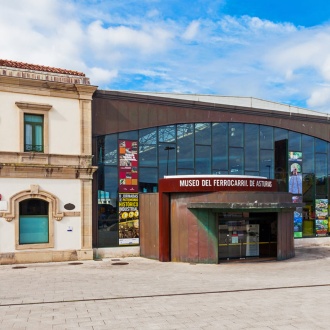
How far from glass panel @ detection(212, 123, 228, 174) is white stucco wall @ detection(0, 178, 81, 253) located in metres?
8.57

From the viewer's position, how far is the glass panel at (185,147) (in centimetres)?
2398

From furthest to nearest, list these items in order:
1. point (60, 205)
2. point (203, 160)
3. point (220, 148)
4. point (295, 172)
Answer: point (295, 172) < point (220, 148) < point (203, 160) < point (60, 205)

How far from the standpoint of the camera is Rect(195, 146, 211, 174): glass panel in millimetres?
24375

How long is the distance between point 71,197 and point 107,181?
2.29 meters

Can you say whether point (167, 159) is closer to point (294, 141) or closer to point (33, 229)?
point (33, 229)

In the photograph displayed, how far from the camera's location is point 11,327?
965 cm

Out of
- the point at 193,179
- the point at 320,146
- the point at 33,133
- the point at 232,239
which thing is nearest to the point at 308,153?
the point at 320,146

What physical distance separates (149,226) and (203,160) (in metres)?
5.46

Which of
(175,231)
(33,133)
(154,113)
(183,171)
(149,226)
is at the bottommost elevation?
(175,231)

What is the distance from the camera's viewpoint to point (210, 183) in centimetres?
1998

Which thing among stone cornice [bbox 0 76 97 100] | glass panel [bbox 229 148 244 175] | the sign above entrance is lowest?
the sign above entrance

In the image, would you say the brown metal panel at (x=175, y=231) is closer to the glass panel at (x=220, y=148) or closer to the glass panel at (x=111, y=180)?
the glass panel at (x=111, y=180)

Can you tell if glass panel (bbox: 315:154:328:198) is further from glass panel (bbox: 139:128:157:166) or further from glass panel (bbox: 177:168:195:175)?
glass panel (bbox: 139:128:157:166)

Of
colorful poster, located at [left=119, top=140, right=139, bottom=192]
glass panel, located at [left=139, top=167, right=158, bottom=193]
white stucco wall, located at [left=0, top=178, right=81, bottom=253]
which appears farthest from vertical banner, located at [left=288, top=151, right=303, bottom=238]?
white stucco wall, located at [left=0, top=178, right=81, bottom=253]
